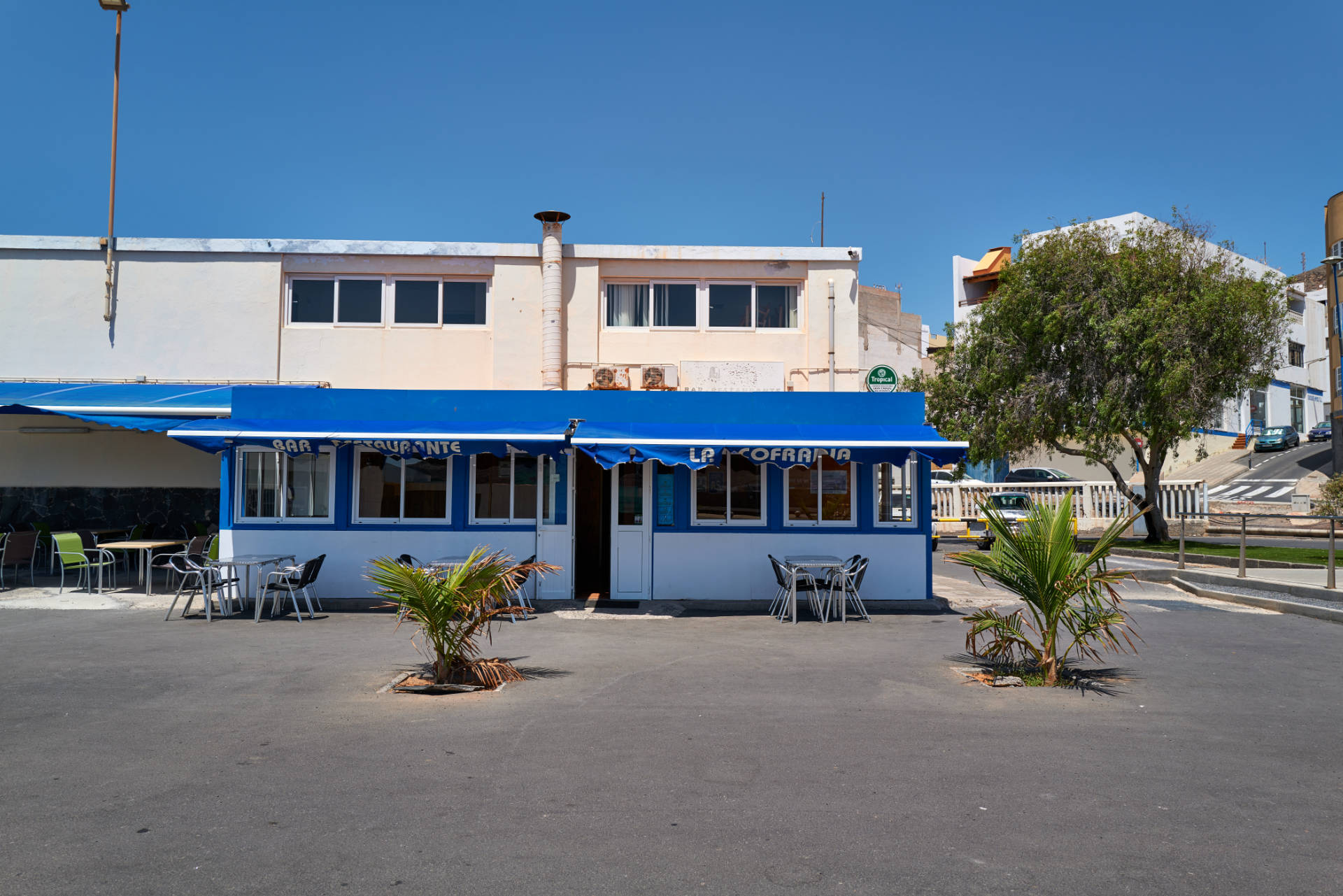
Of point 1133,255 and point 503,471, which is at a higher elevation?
point 1133,255

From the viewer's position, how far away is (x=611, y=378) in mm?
17750

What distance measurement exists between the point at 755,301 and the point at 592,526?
5.85 m

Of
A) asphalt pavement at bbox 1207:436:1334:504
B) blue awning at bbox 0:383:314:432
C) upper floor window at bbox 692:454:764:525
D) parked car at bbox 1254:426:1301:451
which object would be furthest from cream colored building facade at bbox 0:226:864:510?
parked car at bbox 1254:426:1301:451

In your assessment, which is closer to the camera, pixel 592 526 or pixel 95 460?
pixel 592 526

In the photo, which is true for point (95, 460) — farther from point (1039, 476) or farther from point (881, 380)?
point (1039, 476)

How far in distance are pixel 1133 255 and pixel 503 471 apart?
17.0m

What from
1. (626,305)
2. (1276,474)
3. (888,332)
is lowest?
(1276,474)

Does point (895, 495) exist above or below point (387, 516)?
above

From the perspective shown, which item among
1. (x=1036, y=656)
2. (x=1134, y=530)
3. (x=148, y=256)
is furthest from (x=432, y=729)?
(x=1134, y=530)

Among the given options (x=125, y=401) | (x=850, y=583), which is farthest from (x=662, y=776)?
(x=125, y=401)

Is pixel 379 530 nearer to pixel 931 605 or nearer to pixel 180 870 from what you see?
pixel 931 605

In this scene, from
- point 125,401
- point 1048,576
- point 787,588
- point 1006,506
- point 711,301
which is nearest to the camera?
point 1048,576

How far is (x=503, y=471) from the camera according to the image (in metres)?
13.3

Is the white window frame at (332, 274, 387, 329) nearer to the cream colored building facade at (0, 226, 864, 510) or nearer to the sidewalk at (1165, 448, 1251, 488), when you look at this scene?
the cream colored building facade at (0, 226, 864, 510)
